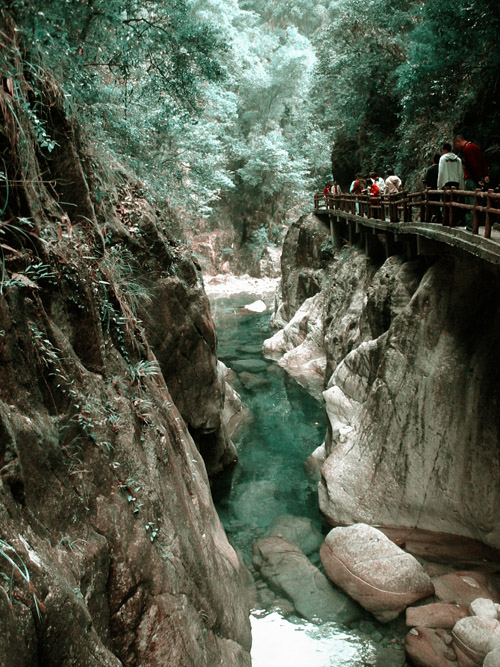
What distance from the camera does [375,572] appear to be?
7.70 metres

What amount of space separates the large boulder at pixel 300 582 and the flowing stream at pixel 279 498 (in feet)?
0.54

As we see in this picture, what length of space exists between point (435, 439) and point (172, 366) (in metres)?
5.12

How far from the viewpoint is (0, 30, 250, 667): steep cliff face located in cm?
297

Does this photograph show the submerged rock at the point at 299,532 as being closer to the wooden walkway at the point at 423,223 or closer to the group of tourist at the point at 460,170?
the wooden walkway at the point at 423,223

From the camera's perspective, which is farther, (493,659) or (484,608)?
(484,608)

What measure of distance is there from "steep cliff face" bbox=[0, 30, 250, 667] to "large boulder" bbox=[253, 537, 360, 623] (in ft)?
4.79

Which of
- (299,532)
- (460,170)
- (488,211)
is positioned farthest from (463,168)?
(299,532)

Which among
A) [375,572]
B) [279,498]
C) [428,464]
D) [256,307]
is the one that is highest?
[428,464]

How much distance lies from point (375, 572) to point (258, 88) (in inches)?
1546

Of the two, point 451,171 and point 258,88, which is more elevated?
point 258,88

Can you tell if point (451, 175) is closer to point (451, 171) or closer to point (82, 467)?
point (451, 171)

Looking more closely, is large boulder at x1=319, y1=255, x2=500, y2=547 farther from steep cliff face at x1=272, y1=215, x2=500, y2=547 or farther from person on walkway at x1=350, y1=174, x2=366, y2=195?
person on walkway at x1=350, y1=174, x2=366, y2=195

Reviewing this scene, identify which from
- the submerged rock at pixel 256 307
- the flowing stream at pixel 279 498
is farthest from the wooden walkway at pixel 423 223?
the submerged rock at pixel 256 307

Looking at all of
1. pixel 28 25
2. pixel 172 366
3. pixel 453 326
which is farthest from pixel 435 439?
pixel 28 25
